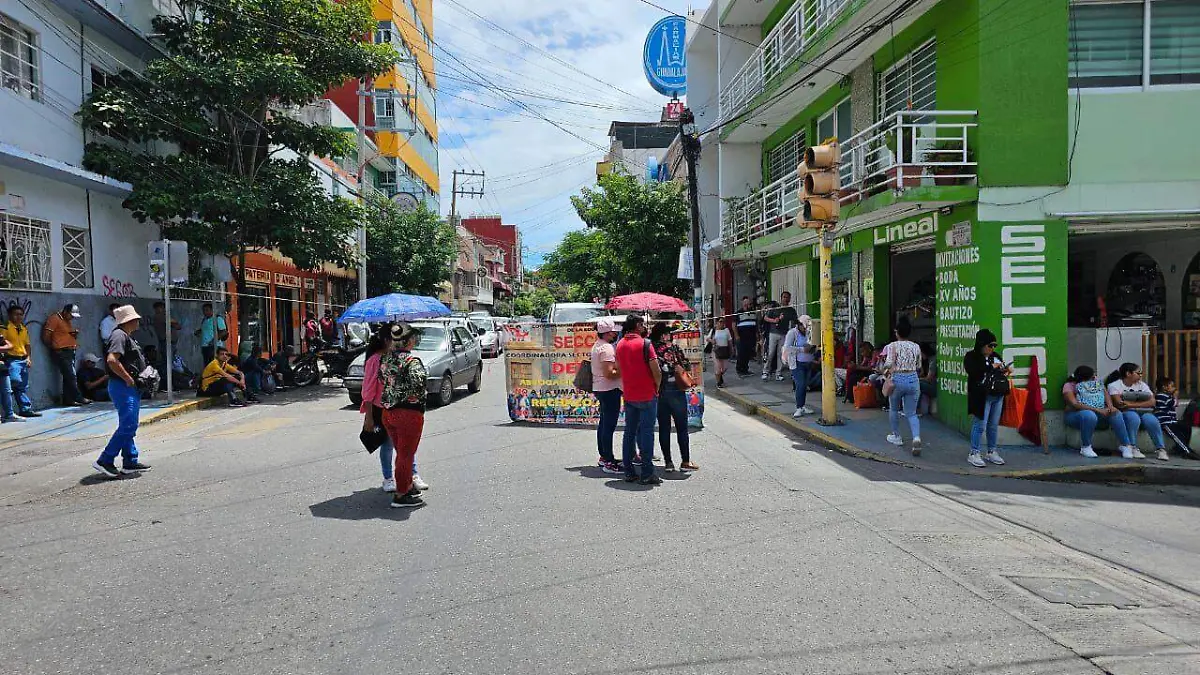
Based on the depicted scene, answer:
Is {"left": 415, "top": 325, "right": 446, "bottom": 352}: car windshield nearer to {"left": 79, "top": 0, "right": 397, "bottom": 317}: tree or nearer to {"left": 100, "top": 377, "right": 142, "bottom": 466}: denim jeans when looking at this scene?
{"left": 79, "top": 0, "right": 397, "bottom": 317}: tree

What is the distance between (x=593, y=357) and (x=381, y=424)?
2.54m

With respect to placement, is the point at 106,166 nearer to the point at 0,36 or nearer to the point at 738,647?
the point at 0,36

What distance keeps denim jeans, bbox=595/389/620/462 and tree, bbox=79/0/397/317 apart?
416 inches

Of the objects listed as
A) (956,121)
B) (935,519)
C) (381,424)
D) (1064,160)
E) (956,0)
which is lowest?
(935,519)

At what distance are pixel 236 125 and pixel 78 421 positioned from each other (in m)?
7.85

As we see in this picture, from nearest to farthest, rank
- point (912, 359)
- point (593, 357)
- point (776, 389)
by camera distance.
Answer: point (593, 357), point (912, 359), point (776, 389)

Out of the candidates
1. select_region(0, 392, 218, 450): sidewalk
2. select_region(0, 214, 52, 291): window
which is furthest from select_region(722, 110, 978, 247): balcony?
select_region(0, 214, 52, 291): window

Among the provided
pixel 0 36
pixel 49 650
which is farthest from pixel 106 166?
pixel 49 650

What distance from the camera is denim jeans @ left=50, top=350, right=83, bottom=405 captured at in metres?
13.4

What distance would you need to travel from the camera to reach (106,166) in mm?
15039

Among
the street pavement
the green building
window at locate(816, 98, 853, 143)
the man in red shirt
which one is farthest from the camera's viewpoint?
window at locate(816, 98, 853, 143)

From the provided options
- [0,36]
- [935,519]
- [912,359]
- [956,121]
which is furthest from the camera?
[0,36]

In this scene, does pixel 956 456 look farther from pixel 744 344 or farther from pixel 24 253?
pixel 24 253

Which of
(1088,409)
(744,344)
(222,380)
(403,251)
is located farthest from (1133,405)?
(403,251)
